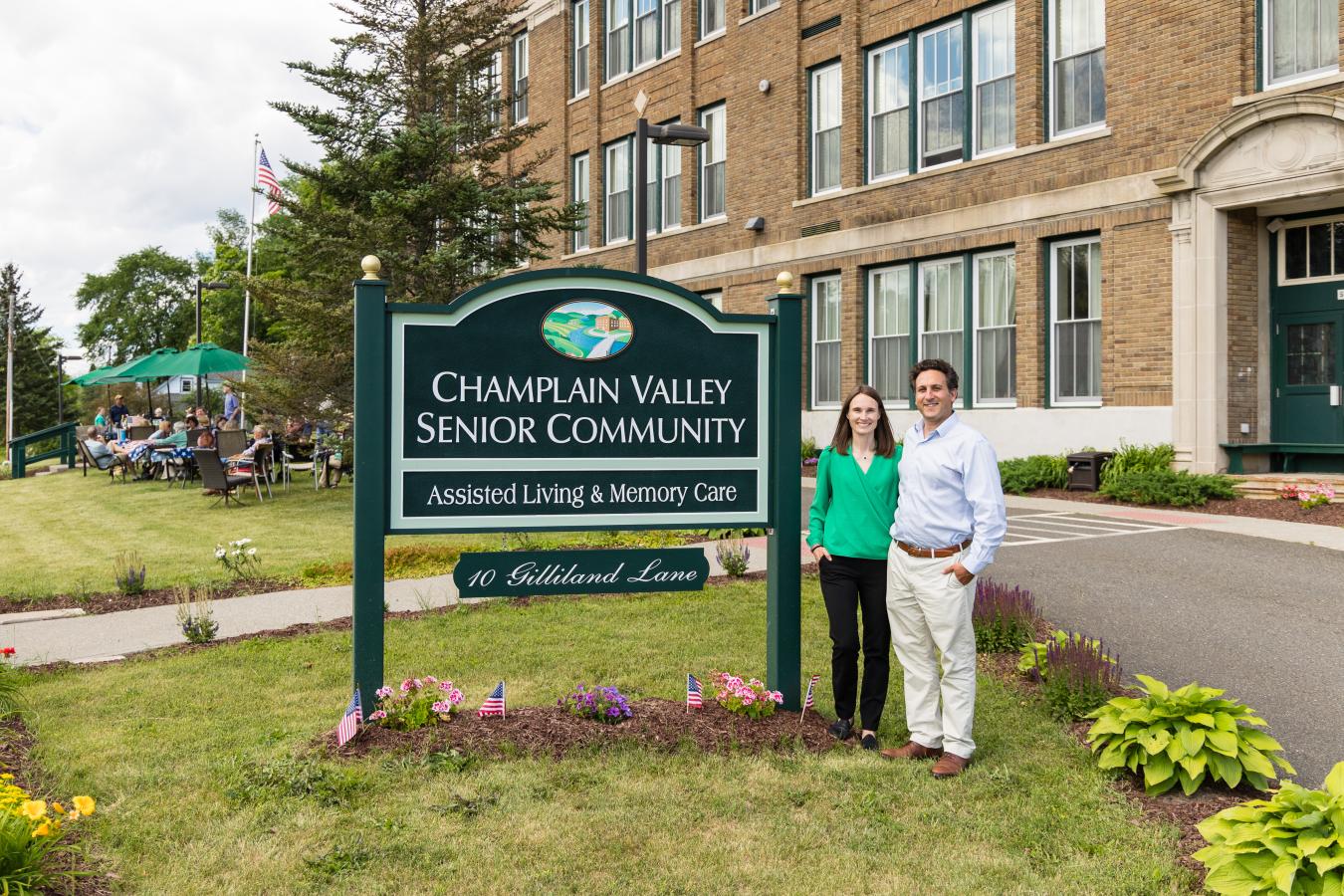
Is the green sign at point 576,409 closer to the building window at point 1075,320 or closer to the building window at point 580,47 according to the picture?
the building window at point 1075,320

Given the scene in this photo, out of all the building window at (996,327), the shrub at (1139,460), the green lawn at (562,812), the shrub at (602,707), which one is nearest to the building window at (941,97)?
the building window at (996,327)

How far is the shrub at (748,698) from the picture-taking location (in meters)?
5.31

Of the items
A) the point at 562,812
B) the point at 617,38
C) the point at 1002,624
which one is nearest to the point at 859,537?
the point at 562,812

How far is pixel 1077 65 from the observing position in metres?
16.8

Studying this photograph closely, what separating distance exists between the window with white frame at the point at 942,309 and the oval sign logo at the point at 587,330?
1420 cm

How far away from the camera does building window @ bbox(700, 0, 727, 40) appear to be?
2375cm

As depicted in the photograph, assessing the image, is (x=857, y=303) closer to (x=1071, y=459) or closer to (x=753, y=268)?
(x=753, y=268)

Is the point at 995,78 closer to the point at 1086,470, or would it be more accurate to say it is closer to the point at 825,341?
the point at 825,341

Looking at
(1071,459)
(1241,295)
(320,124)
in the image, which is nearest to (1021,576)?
(1071,459)

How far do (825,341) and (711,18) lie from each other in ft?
26.7

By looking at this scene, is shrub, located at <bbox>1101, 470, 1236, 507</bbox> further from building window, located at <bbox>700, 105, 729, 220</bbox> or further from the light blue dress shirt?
building window, located at <bbox>700, 105, 729, 220</bbox>

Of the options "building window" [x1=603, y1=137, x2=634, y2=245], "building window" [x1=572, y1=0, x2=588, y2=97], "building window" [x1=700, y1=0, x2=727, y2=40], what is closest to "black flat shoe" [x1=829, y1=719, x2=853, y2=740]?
"building window" [x1=700, y1=0, x2=727, y2=40]

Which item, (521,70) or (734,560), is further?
(521,70)

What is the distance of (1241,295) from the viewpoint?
15.2 m
